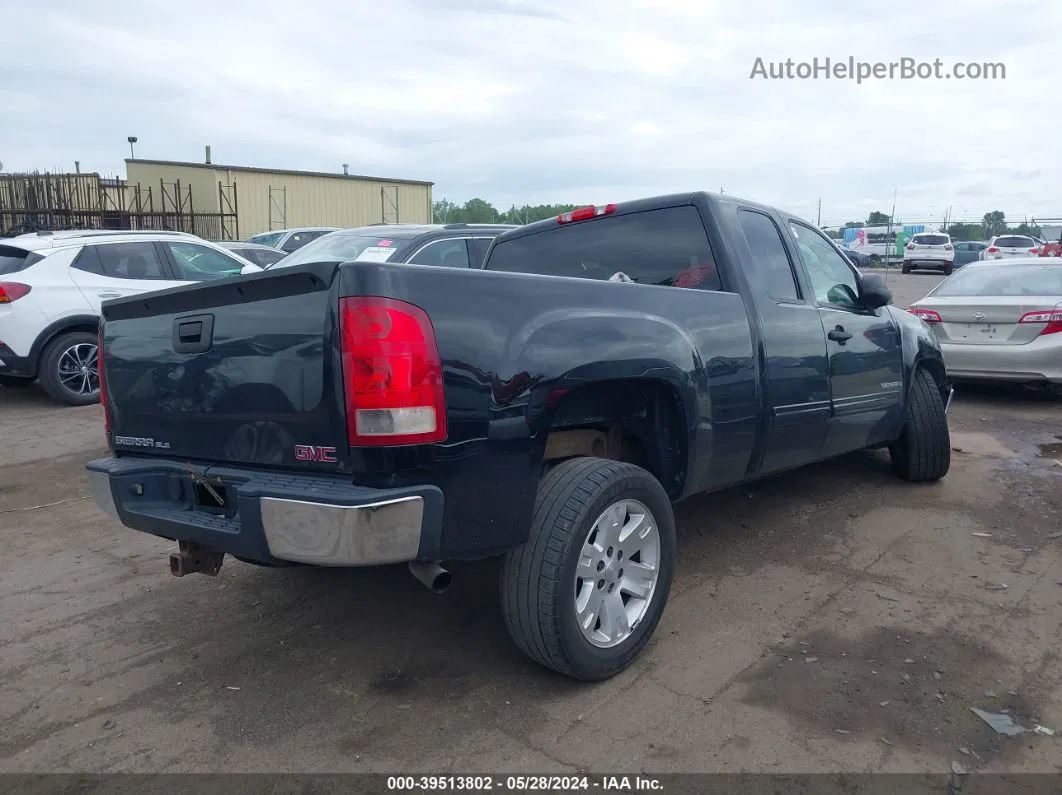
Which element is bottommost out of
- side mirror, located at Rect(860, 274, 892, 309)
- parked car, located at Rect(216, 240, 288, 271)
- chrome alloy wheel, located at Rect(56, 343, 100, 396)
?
chrome alloy wheel, located at Rect(56, 343, 100, 396)

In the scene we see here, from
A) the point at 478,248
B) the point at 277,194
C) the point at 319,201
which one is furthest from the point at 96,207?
the point at 478,248

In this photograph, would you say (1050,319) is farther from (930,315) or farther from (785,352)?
(785,352)

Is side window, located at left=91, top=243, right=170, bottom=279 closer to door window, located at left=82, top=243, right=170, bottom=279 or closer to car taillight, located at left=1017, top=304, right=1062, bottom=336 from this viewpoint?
door window, located at left=82, top=243, right=170, bottom=279

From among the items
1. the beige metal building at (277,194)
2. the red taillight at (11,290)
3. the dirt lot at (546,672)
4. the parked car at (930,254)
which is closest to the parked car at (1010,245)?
the parked car at (930,254)

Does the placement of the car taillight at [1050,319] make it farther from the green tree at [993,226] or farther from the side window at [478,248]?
the green tree at [993,226]

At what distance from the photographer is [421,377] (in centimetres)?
263

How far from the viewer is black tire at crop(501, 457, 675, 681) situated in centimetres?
291

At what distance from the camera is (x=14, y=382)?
29.8ft

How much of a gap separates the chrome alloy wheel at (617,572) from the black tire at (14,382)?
740 centimetres

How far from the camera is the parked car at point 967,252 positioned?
3739 centimetres

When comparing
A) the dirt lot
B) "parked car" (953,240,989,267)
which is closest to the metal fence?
the dirt lot

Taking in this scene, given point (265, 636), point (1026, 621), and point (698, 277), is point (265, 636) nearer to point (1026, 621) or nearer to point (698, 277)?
point (698, 277)

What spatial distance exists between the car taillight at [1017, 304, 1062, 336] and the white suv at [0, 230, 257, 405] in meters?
8.32

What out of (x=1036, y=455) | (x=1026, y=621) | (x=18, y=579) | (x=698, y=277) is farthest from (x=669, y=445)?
(x=1036, y=455)
